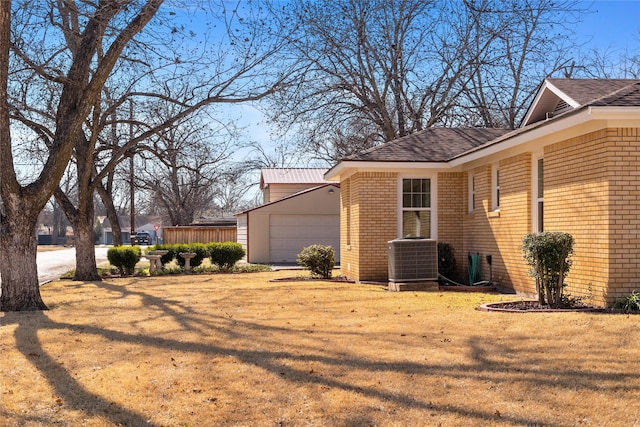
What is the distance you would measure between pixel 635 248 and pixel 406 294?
5.05 m

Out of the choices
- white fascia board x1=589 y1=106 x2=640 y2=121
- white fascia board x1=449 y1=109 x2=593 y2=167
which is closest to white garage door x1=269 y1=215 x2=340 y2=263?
white fascia board x1=449 y1=109 x2=593 y2=167

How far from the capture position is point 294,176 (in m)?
A: 41.9

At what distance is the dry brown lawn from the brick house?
5.96 feet

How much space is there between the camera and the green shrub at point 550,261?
416 inches

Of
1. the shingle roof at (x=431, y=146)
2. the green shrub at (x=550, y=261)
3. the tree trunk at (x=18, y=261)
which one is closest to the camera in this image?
the green shrub at (x=550, y=261)

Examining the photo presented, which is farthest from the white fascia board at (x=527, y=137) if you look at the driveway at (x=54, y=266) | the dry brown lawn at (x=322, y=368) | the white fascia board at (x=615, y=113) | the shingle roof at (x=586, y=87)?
the driveway at (x=54, y=266)

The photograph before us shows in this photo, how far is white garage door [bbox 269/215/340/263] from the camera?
33.7 meters

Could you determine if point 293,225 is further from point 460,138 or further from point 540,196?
point 540,196

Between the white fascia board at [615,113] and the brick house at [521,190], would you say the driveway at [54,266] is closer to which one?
the brick house at [521,190]

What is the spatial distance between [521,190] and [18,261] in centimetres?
1011

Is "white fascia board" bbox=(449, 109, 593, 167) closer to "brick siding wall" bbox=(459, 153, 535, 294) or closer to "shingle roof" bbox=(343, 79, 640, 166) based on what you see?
"shingle roof" bbox=(343, 79, 640, 166)

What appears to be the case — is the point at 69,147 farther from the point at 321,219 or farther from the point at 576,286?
the point at 321,219

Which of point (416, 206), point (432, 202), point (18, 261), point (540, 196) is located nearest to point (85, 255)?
point (18, 261)

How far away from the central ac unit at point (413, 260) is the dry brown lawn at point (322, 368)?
10.5 feet
